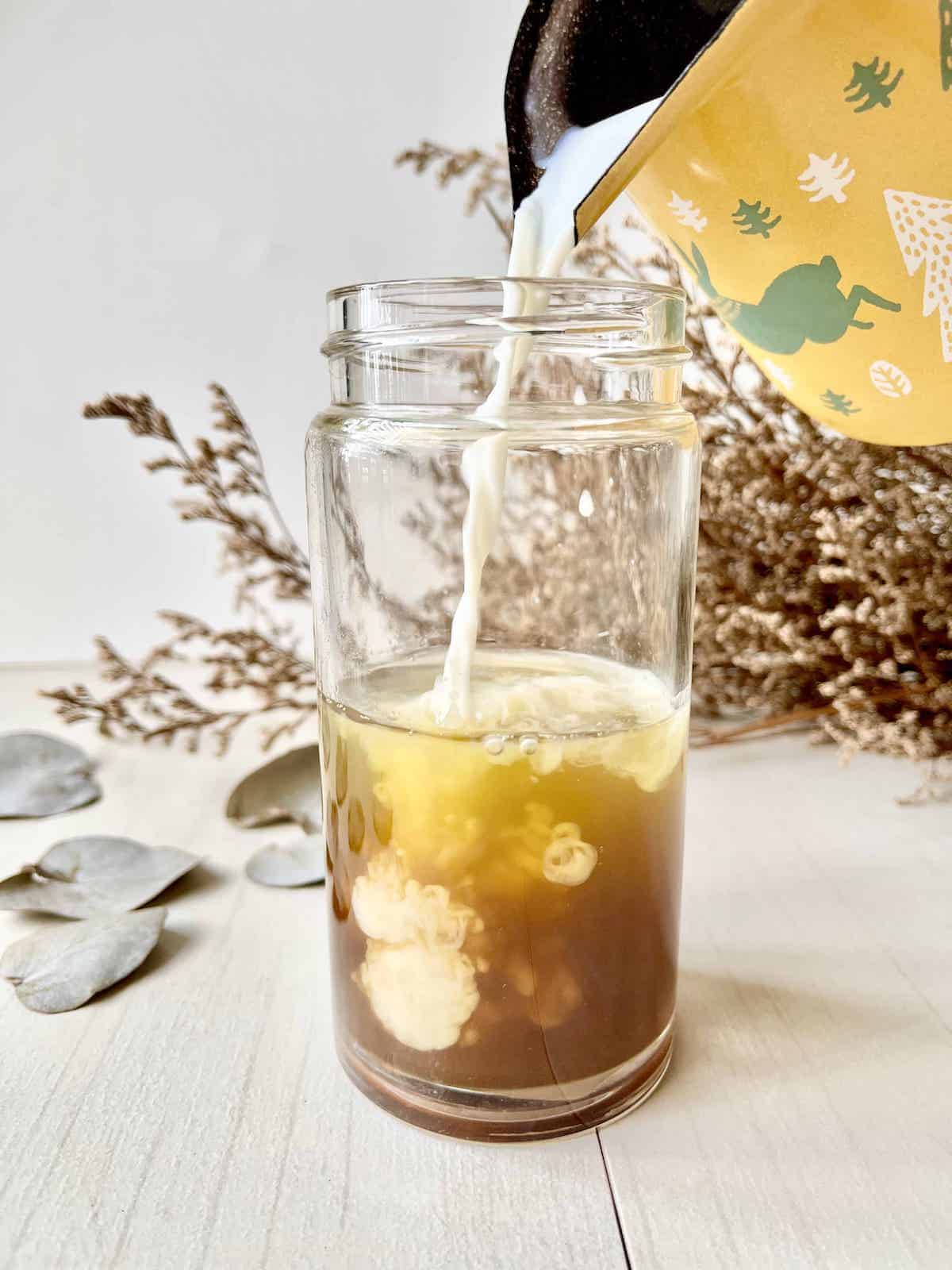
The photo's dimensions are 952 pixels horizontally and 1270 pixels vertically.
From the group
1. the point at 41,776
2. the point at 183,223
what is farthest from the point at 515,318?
the point at 183,223

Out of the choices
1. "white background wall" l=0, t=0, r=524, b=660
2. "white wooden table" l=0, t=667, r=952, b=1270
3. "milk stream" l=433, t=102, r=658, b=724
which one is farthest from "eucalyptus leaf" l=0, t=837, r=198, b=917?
"white background wall" l=0, t=0, r=524, b=660

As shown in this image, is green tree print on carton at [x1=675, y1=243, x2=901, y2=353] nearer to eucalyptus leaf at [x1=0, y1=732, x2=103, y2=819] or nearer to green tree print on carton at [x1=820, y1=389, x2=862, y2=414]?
green tree print on carton at [x1=820, y1=389, x2=862, y2=414]

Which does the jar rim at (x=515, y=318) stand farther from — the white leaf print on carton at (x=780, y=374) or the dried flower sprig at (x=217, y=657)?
the dried flower sprig at (x=217, y=657)

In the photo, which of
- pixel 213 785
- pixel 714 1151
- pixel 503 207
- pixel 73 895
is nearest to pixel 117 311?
pixel 503 207

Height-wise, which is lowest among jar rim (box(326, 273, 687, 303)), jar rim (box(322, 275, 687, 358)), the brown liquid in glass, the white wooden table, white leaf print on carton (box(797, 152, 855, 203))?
the white wooden table

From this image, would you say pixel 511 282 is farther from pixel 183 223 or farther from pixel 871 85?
pixel 183 223

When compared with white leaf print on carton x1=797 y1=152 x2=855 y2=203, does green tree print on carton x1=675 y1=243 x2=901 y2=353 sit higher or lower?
lower

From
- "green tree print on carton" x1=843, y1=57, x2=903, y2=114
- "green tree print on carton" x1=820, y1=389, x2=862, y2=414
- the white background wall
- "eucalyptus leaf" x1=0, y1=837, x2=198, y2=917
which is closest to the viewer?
"green tree print on carton" x1=843, y1=57, x2=903, y2=114
